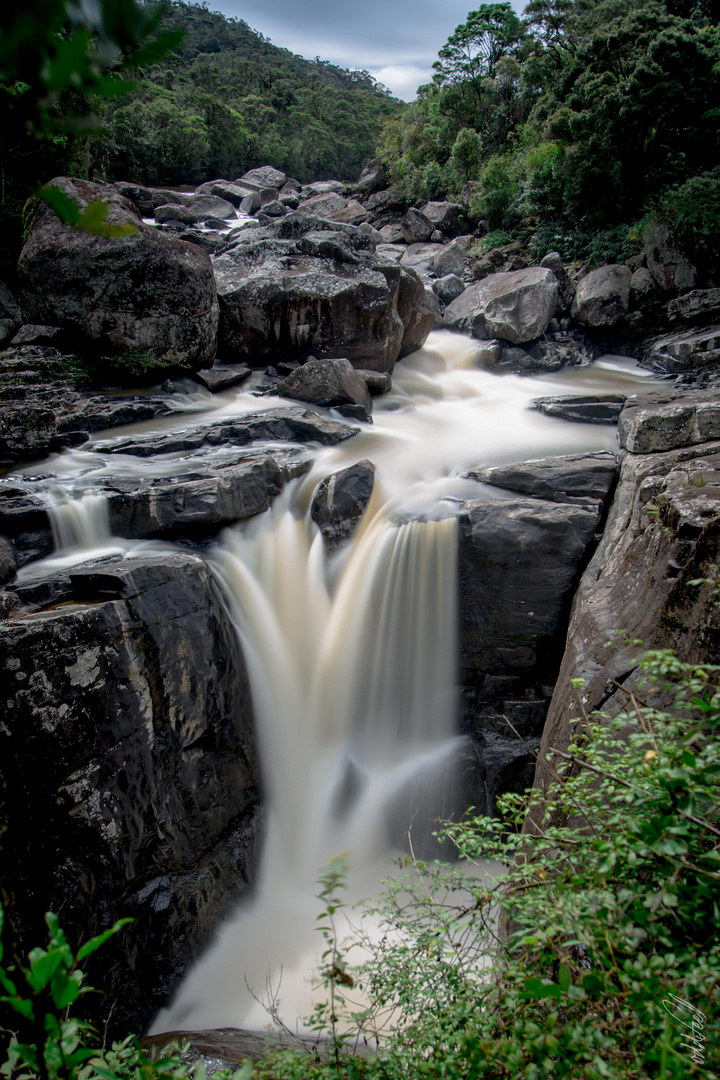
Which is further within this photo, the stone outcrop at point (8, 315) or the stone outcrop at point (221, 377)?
the stone outcrop at point (221, 377)

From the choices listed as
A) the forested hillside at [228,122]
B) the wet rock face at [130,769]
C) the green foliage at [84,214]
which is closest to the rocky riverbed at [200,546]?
the wet rock face at [130,769]

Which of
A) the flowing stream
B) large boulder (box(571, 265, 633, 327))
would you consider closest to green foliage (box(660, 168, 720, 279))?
large boulder (box(571, 265, 633, 327))

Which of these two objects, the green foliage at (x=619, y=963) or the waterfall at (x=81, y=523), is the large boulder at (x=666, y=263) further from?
the green foliage at (x=619, y=963)

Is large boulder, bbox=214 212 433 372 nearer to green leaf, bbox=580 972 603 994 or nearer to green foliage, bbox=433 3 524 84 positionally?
green leaf, bbox=580 972 603 994

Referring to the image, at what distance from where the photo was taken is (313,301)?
10.6m

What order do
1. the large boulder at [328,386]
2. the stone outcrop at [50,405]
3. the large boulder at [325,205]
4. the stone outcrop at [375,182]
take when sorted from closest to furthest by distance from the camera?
the stone outcrop at [50,405] < the large boulder at [328,386] < the large boulder at [325,205] < the stone outcrop at [375,182]

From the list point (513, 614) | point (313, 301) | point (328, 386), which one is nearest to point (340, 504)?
point (513, 614)

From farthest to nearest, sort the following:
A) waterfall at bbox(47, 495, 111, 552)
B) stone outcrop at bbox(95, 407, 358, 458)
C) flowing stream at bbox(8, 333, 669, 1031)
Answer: stone outcrop at bbox(95, 407, 358, 458), waterfall at bbox(47, 495, 111, 552), flowing stream at bbox(8, 333, 669, 1031)

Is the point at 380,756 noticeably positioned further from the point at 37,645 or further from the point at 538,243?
the point at 538,243

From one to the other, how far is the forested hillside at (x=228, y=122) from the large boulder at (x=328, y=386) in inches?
609

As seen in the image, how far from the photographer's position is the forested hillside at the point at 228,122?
2584cm

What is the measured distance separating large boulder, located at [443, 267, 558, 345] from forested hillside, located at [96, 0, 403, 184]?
44.1ft

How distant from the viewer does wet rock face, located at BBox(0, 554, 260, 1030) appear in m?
3.57

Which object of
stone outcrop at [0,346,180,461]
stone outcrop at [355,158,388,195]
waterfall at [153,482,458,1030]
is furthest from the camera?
stone outcrop at [355,158,388,195]
